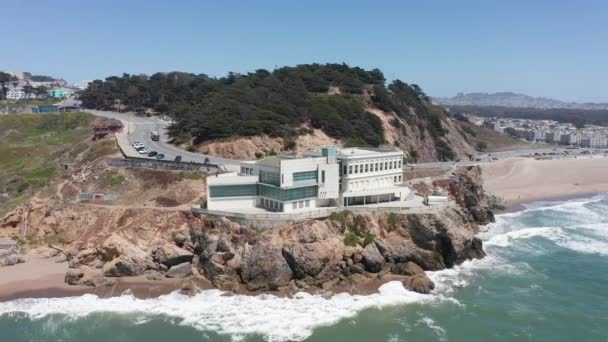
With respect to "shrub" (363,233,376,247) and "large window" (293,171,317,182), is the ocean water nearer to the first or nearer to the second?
"shrub" (363,233,376,247)

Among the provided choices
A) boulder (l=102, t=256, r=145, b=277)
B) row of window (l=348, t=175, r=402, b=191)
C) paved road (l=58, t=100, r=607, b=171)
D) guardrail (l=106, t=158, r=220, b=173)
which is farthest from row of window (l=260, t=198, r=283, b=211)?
boulder (l=102, t=256, r=145, b=277)

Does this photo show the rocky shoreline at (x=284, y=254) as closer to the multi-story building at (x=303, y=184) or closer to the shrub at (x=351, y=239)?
the shrub at (x=351, y=239)

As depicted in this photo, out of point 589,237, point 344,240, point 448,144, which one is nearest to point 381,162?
point 344,240

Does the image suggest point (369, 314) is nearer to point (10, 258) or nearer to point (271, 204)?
point (271, 204)

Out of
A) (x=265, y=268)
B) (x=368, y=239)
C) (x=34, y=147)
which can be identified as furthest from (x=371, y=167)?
(x=34, y=147)

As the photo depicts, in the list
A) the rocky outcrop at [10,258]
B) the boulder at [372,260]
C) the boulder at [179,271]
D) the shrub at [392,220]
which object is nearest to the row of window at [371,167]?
the shrub at [392,220]
